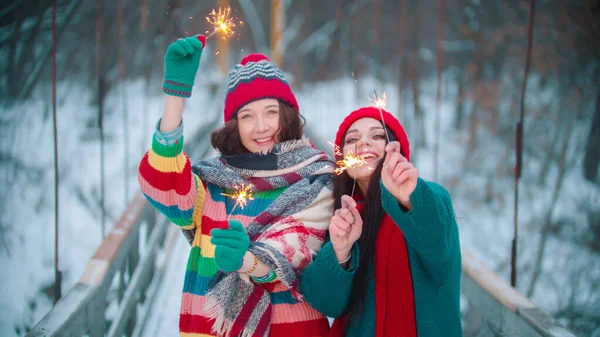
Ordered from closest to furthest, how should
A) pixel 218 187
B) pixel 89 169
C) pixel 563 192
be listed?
pixel 218 187 → pixel 563 192 → pixel 89 169

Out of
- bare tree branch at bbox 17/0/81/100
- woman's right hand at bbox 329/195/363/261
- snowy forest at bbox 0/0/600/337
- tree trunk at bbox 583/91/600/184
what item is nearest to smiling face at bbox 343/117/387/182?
woman's right hand at bbox 329/195/363/261

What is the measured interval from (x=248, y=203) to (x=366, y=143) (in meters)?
0.46

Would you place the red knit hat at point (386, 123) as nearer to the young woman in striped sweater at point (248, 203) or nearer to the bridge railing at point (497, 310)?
the young woman in striped sweater at point (248, 203)

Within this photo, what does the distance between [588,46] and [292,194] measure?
591cm

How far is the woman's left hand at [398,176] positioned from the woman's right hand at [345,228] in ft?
0.58

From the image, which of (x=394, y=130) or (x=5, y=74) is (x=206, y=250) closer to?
(x=394, y=130)

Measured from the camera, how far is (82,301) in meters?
1.82

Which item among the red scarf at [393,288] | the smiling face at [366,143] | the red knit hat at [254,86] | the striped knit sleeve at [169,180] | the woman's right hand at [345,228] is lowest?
the red scarf at [393,288]

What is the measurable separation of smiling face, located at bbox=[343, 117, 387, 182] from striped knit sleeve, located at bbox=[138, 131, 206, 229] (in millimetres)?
→ 522

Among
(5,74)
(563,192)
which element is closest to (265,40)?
(563,192)

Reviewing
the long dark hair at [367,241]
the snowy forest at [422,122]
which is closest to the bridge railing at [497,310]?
the long dark hair at [367,241]

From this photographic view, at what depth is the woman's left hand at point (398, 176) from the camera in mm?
1230

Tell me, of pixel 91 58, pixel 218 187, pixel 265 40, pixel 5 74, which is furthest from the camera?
pixel 265 40

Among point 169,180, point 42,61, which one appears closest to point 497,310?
point 169,180
